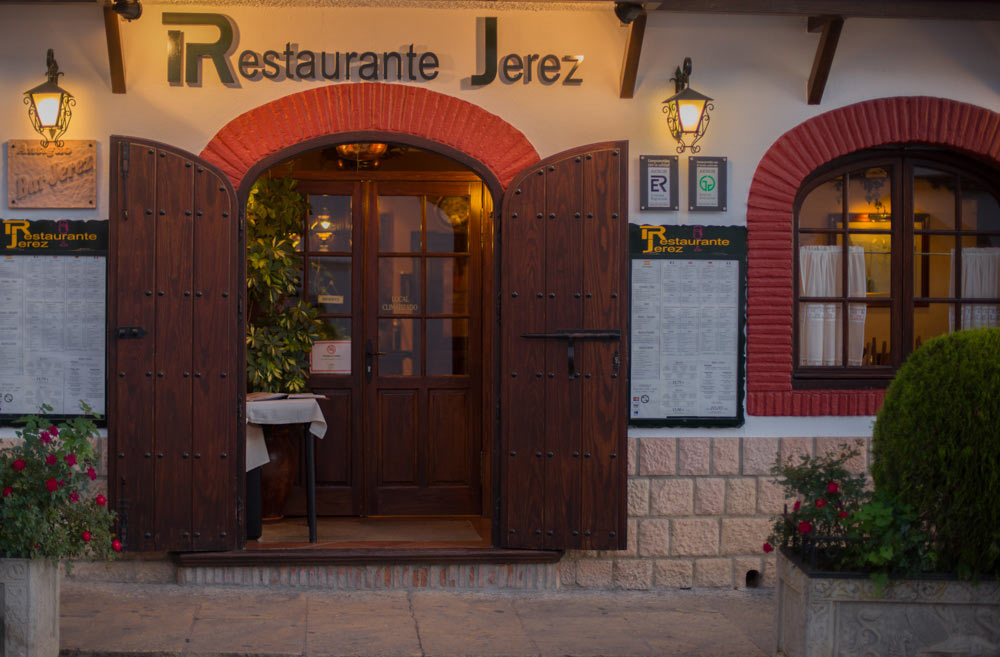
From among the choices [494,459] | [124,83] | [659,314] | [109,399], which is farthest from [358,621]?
[124,83]

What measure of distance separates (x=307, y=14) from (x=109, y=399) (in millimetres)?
2511

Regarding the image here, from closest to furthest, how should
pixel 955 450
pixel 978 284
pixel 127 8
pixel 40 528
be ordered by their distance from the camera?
pixel 955 450 < pixel 40 528 < pixel 127 8 < pixel 978 284

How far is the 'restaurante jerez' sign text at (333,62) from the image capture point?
6605 mm

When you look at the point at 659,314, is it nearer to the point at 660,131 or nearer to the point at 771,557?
the point at 660,131

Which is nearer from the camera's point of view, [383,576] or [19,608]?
[19,608]

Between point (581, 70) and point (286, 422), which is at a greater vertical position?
point (581, 70)

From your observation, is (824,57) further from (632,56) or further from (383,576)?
(383,576)

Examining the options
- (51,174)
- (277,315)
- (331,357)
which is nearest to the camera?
(51,174)

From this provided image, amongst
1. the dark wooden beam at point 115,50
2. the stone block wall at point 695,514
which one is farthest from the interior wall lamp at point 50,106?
the stone block wall at point 695,514

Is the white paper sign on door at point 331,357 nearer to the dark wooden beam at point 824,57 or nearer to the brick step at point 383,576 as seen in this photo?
the brick step at point 383,576

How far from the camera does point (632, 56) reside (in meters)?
6.66

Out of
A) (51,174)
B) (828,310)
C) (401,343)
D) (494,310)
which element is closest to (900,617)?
(828,310)

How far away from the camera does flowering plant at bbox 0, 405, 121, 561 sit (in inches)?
193

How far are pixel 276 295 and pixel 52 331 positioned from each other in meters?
1.67
